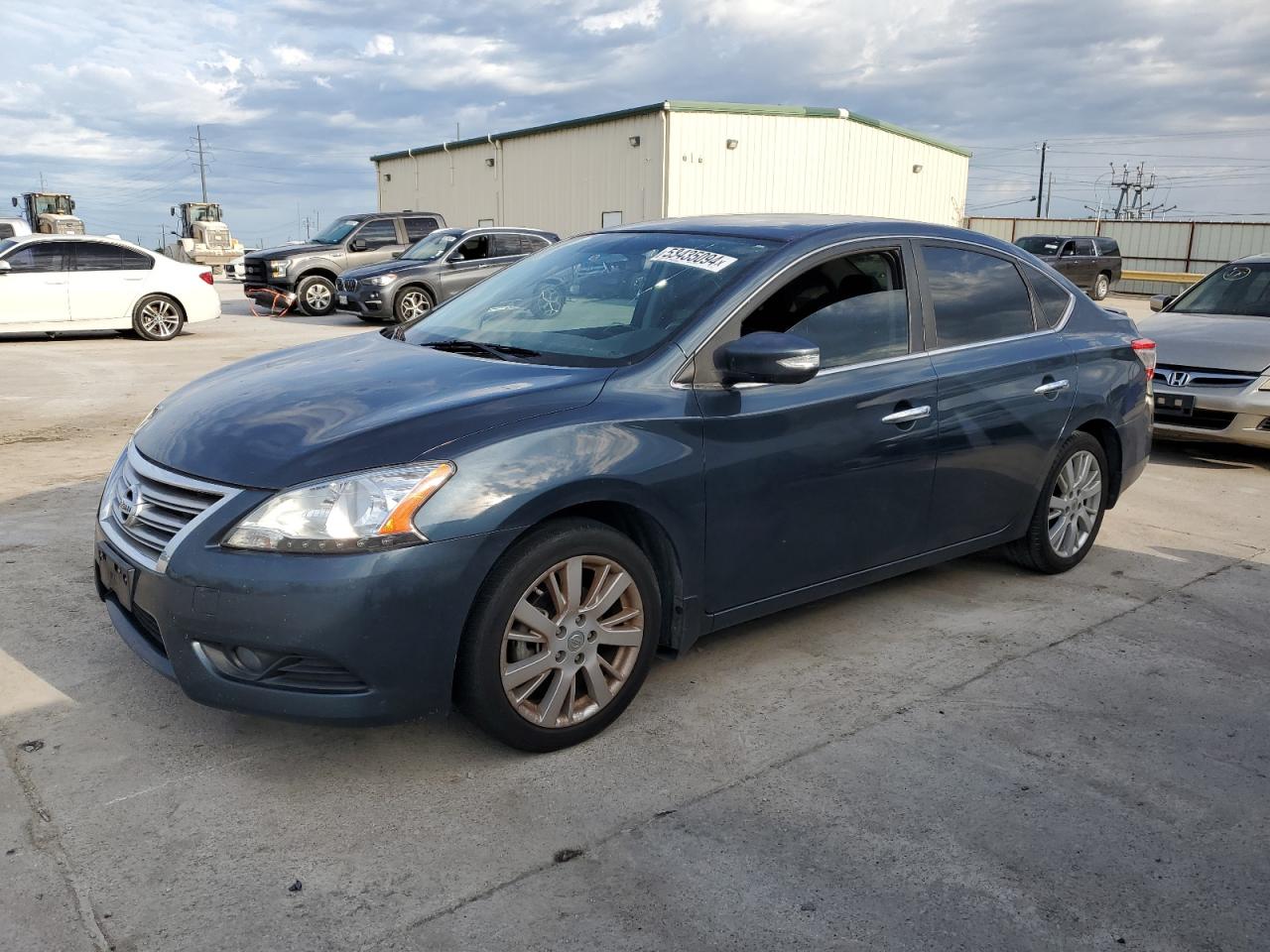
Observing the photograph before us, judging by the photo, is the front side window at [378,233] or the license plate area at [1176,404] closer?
the license plate area at [1176,404]

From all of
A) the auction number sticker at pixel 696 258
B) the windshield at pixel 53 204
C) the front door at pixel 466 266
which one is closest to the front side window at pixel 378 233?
the front door at pixel 466 266

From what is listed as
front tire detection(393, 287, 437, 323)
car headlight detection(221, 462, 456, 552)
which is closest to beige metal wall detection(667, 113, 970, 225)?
front tire detection(393, 287, 437, 323)

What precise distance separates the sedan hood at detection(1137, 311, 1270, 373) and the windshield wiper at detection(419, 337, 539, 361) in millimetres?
5741

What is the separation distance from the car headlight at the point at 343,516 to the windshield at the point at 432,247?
1491 centimetres

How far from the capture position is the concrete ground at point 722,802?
2549mm

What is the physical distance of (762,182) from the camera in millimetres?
28359

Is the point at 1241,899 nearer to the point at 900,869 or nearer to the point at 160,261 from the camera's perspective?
the point at 900,869

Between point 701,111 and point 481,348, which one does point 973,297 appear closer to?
point 481,348

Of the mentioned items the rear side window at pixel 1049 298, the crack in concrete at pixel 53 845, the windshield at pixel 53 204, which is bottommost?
the crack in concrete at pixel 53 845

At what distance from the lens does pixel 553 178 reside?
1176 inches

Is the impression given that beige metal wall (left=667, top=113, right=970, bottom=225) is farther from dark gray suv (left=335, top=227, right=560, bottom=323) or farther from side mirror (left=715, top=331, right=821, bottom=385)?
side mirror (left=715, top=331, right=821, bottom=385)

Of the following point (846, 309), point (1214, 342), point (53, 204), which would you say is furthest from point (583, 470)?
point (53, 204)

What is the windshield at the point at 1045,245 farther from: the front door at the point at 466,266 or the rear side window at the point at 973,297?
the rear side window at the point at 973,297

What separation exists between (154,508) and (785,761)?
207cm
